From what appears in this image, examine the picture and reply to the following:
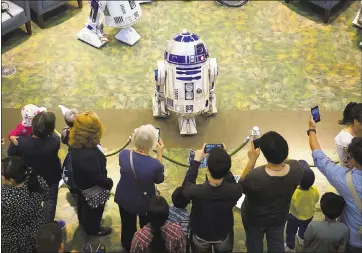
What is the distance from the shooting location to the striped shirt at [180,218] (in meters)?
4.47

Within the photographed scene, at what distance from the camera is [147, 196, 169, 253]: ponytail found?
393 cm

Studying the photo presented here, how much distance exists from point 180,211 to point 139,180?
A: 40 centimetres

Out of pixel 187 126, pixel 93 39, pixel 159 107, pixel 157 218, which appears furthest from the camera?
pixel 93 39

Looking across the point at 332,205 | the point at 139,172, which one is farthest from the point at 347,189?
the point at 139,172

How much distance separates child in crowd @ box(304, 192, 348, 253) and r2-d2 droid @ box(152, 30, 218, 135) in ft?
7.10

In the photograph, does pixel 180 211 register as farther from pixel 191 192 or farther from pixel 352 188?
pixel 352 188

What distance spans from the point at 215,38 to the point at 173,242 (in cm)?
447

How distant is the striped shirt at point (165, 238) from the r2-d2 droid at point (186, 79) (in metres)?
2.22

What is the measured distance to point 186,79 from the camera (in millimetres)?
6062

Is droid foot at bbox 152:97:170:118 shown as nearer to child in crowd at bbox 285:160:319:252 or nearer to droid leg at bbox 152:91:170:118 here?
droid leg at bbox 152:91:170:118

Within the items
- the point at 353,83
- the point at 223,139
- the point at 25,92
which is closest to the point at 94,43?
the point at 25,92

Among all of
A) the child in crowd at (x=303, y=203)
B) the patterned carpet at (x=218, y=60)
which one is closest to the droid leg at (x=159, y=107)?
the patterned carpet at (x=218, y=60)

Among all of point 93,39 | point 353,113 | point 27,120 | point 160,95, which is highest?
point 353,113

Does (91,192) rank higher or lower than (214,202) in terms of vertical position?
lower
